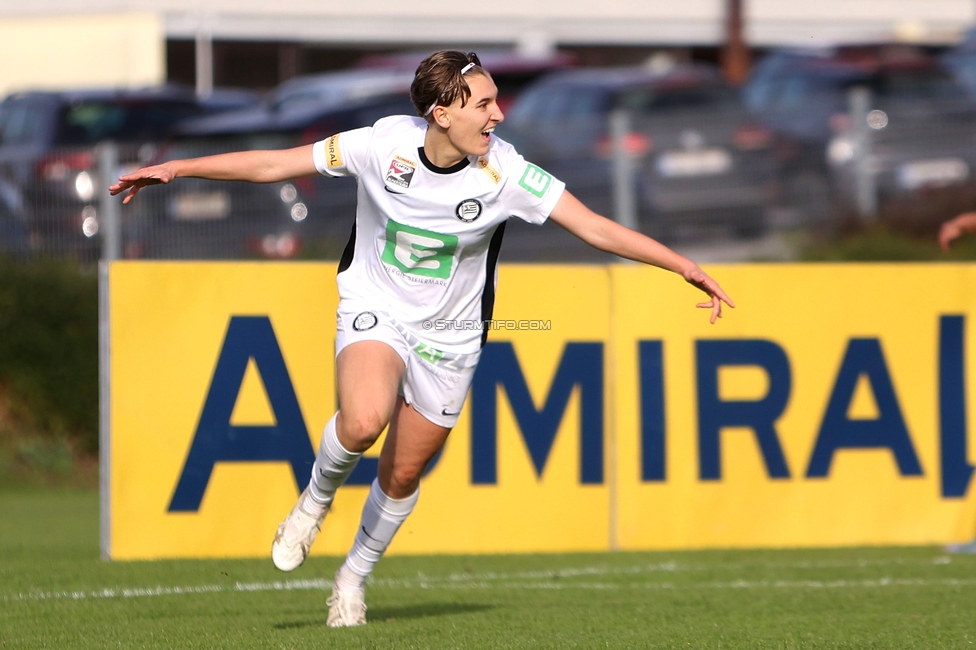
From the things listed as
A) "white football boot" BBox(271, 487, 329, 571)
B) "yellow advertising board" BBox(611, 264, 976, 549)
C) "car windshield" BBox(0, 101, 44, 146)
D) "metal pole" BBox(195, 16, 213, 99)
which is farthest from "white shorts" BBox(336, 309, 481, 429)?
"metal pole" BBox(195, 16, 213, 99)

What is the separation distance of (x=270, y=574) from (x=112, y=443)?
3.71 feet

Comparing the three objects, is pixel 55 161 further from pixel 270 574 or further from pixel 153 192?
pixel 270 574

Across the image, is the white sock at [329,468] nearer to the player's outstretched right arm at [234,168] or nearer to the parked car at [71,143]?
the player's outstretched right arm at [234,168]

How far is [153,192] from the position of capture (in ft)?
39.5

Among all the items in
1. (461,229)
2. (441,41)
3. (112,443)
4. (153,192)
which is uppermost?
(441,41)

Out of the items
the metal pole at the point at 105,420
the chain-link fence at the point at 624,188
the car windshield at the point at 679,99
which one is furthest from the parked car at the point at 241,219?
the car windshield at the point at 679,99

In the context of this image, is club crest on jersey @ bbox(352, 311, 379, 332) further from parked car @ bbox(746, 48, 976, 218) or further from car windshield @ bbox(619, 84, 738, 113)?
car windshield @ bbox(619, 84, 738, 113)

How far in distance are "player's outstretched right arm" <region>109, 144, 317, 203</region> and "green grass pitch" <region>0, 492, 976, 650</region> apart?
1.69 m

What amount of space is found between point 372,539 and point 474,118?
1735 mm

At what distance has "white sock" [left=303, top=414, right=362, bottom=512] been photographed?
5586mm

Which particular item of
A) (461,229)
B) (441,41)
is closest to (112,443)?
(461,229)

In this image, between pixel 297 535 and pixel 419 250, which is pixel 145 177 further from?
pixel 297 535

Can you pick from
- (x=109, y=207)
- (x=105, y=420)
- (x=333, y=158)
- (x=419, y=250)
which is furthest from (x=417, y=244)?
(x=109, y=207)

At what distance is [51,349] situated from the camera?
11.8m
